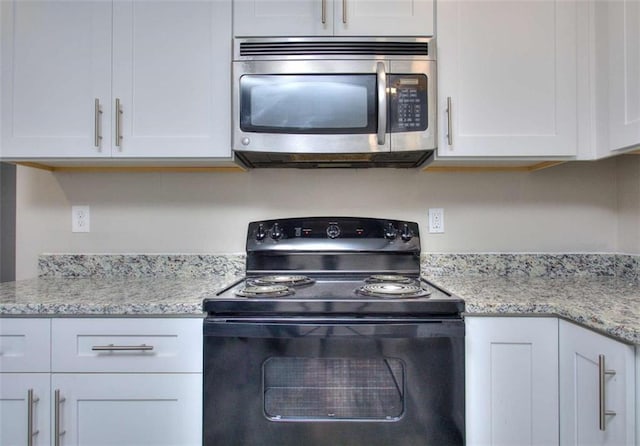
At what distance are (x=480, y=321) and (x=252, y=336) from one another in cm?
70

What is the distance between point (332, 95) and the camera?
143 cm

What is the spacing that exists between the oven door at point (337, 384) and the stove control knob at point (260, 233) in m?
0.59

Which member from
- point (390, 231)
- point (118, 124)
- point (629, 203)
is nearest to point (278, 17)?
point (118, 124)

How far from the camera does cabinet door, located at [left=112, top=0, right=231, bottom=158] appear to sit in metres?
1.44

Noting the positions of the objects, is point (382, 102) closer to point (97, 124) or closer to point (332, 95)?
point (332, 95)

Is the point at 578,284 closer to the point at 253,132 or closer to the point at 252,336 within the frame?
the point at 252,336

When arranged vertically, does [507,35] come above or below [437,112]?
above

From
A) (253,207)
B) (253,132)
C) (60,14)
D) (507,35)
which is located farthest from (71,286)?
(507,35)

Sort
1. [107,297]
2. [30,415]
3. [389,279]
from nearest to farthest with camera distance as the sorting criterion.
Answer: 1. [30,415]
2. [107,297]
3. [389,279]

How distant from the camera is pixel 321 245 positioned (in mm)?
1669

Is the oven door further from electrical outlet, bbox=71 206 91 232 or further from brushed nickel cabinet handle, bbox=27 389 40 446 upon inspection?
electrical outlet, bbox=71 206 91 232

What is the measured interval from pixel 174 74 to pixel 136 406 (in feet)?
3.83

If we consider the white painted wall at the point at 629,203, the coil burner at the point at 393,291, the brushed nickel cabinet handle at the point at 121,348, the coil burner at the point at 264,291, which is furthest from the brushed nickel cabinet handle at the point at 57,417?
the white painted wall at the point at 629,203

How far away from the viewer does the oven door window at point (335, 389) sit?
114 cm
